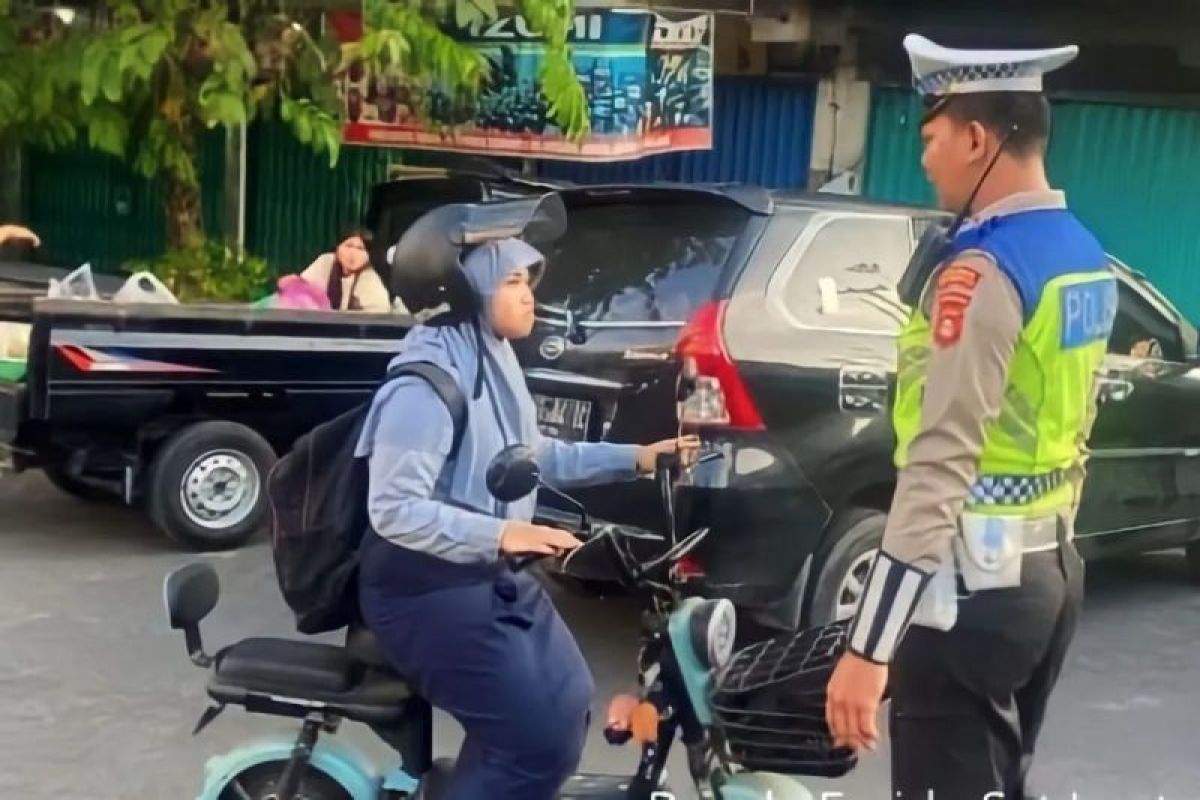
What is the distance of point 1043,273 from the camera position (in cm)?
297

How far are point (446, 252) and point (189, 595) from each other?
0.97 metres

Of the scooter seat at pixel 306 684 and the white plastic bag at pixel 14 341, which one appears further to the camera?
the white plastic bag at pixel 14 341

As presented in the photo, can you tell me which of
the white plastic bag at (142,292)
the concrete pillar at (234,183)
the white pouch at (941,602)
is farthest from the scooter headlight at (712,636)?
the concrete pillar at (234,183)

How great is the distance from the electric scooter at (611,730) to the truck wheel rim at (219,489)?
13.1ft

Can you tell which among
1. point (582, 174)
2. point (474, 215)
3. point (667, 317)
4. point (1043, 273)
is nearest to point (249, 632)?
point (667, 317)

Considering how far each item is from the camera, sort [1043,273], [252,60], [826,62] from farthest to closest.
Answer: [826,62] < [252,60] < [1043,273]

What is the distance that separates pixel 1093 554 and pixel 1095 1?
213 inches

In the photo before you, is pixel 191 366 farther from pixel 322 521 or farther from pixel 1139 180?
pixel 1139 180

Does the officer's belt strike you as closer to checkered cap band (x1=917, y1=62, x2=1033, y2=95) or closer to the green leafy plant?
checkered cap band (x1=917, y1=62, x2=1033, y2=95)

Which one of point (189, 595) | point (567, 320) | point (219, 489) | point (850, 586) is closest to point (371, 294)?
point (219, 489)

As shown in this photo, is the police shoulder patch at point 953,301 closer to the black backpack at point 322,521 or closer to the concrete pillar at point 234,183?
the black backpack at point 322,521

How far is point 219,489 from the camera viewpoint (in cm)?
788

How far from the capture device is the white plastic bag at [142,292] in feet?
26.0

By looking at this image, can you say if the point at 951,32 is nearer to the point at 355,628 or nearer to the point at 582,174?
the point at 582,174
